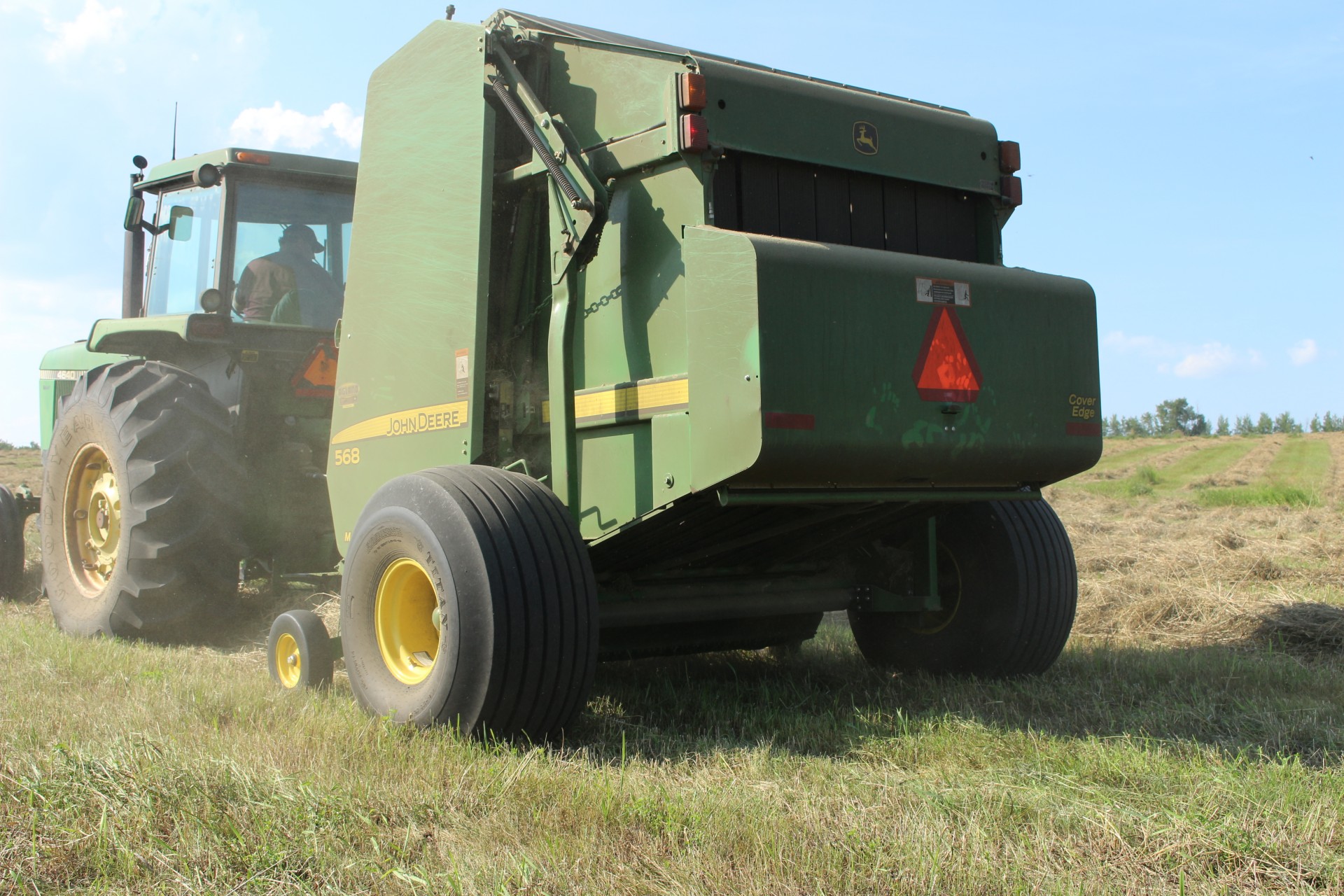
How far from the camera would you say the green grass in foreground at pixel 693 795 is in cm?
254

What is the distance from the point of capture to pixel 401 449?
191 inches

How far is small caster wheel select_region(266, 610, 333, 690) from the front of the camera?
4656 millimetres

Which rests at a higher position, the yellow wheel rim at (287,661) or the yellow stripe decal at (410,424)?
the yellow stripe decal at (410,424)

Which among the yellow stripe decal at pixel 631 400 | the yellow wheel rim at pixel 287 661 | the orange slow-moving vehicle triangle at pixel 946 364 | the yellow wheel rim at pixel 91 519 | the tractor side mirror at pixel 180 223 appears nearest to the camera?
the yellow stripe decal at pixel 631 400

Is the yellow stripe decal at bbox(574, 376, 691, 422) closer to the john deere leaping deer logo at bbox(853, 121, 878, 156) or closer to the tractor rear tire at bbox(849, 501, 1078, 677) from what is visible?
the john deere leaping deer logo at bbox(853, 121, 878, 156)

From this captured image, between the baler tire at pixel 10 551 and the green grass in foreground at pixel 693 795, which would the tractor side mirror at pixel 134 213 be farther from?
the green grass in foreground at pixel 693 795

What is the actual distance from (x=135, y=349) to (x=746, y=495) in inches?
191

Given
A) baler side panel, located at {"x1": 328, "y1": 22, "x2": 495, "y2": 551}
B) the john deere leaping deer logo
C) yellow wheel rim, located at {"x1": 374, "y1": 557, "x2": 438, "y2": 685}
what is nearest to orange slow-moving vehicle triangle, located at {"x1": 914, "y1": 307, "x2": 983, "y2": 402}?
the john deere leaping deer logo

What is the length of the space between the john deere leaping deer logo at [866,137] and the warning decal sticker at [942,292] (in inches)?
26.0

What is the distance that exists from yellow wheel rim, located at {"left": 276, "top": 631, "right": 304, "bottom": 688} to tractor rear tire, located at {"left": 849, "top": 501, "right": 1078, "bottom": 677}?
93.9 inches

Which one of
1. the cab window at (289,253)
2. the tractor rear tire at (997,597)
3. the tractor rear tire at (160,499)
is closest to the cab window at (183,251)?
the cab window at (289,253)

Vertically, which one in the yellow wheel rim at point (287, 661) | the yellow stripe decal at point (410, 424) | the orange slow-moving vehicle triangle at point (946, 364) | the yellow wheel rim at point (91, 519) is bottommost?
the yellow wheel rim at point (287, 661)

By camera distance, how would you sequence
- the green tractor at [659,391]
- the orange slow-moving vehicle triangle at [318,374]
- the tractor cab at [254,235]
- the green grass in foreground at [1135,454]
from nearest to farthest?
1. the green tractor at [659,391]
2. the orange slow-moving vehicle triangle at [318,374]
3. the tractor cab at [254,235]
4. the green grass in foreground at [1135,454]

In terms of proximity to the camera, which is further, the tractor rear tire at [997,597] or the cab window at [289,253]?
the cab window at [289,253]
